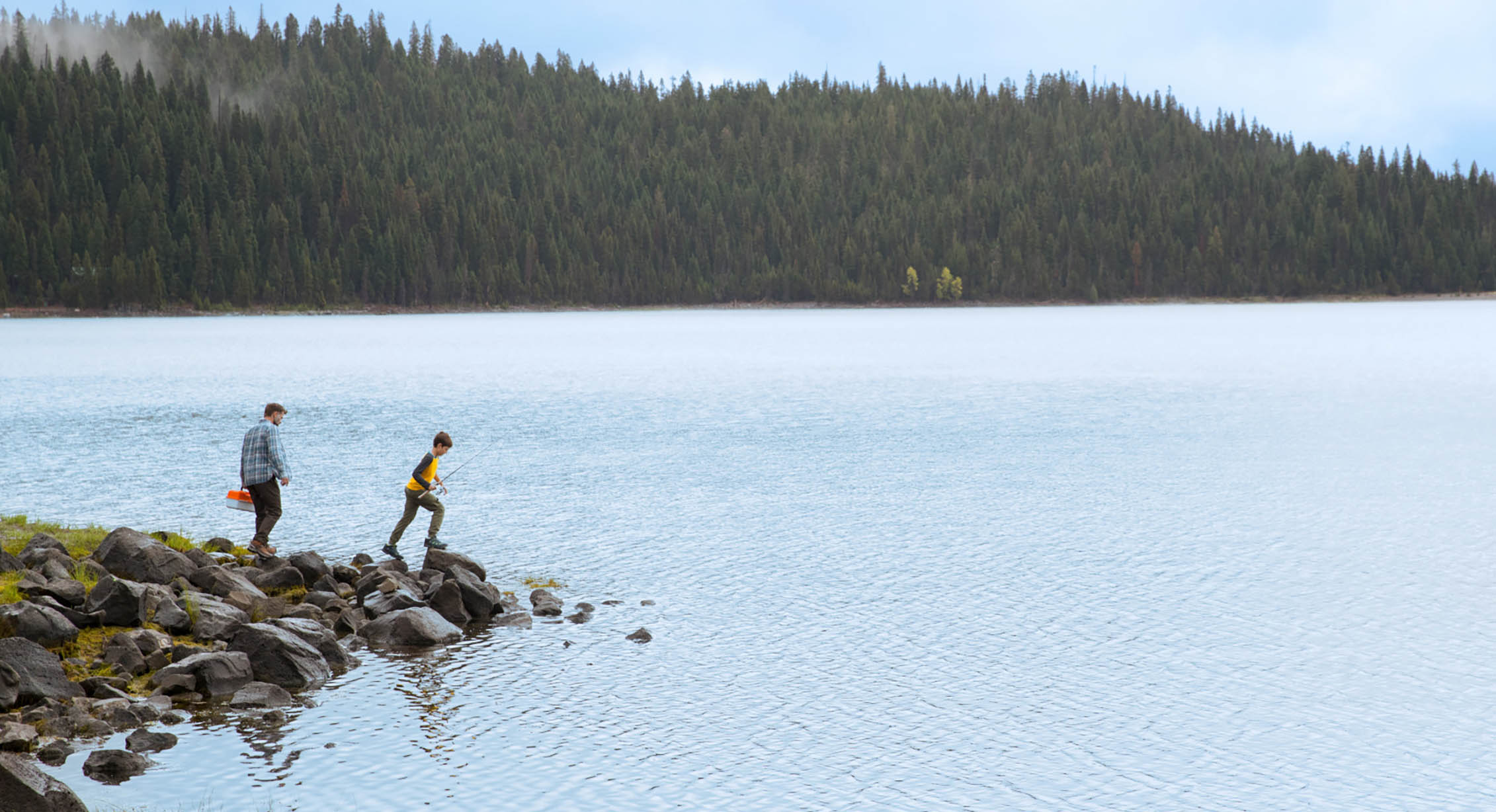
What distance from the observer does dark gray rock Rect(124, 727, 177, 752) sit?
11.3 m

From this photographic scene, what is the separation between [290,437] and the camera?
1438 inches

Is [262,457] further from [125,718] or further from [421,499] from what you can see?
[125,718]

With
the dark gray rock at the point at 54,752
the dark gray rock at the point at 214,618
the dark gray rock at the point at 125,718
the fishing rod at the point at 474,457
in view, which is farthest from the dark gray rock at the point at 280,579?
the fishing rod at the point at 474,457

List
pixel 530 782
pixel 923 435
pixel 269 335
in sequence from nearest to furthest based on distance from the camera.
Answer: pixel 530 782 → pixel 923 435 → pixel 269 335

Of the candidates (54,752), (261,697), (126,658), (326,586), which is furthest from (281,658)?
(326,586)

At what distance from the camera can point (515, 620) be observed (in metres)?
15.9

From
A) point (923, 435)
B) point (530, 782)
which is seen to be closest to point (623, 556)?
point (530, 782)

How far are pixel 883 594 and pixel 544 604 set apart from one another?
14.3ft

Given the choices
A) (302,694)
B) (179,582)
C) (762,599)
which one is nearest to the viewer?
(302,694)

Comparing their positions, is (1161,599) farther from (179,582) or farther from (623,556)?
(179,582)

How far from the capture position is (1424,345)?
8550cm

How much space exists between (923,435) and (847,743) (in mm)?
25263

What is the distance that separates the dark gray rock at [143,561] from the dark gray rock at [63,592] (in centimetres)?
100

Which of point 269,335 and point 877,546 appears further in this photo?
point 269,335
